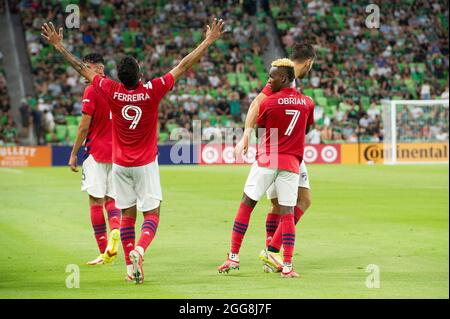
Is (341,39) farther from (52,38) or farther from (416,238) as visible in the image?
(52,38)

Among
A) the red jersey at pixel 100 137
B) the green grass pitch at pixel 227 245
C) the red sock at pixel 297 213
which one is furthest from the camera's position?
the red jersey at pixel 100 137

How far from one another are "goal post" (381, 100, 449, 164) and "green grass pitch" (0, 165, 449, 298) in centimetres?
1309

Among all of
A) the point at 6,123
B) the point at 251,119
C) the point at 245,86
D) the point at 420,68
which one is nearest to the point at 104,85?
the point at 251,119

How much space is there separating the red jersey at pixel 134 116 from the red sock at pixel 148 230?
595 mm

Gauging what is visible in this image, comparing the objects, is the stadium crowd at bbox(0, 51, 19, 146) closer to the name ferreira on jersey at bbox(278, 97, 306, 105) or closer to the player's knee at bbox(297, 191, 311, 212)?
the player's knee at bbox(297, 191, 311, 212)

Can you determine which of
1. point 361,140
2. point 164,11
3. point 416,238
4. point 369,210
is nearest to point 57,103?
point 164,11

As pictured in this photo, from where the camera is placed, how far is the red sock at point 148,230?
10.2 m

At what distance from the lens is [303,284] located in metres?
9.96

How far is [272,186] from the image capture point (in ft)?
36.5

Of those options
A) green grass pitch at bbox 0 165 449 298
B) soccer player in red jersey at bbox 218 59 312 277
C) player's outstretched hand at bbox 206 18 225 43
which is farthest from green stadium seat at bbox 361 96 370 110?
player's outstretched hand at bbox 206 18 225 43

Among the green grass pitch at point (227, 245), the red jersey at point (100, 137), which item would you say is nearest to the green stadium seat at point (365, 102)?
the green grass pitch at point (227, 245)

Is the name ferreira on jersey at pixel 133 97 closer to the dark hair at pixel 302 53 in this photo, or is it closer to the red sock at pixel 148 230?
the red sock at pixel 148 230

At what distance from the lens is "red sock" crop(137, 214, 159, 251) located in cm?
1019

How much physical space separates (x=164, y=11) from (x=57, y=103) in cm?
838
